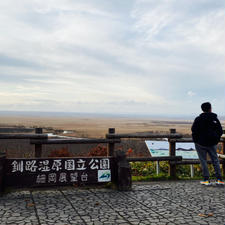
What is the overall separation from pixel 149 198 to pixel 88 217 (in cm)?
171

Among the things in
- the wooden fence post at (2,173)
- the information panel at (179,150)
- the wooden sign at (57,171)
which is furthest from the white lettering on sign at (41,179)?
the information panel at (179,150)

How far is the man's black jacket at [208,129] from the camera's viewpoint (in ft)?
23.8

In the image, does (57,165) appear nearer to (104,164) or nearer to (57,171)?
(57,171)

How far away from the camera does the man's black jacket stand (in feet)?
23.8

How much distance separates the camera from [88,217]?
188 inches

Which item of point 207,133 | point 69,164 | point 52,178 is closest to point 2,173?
point 52,178

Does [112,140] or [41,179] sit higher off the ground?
[112,140]

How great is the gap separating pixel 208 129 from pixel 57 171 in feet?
12.3

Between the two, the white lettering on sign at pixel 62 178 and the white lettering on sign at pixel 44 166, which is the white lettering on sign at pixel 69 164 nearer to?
the white lettering on sign at pixel 62 178

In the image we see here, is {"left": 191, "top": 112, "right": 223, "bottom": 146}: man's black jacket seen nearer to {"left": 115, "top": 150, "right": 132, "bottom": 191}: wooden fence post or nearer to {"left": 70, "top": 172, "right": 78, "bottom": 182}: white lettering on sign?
{"left": 115, "top": 150, "right": 132, "bottom": 191}: wooden fence post

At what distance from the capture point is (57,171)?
657 cm

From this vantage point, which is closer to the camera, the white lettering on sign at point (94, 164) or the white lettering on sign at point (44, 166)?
the white lettering on sign at point (44, 166)

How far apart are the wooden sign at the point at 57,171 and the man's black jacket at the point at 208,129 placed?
2349 millimetres

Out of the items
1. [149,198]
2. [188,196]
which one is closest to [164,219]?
[149,198]
